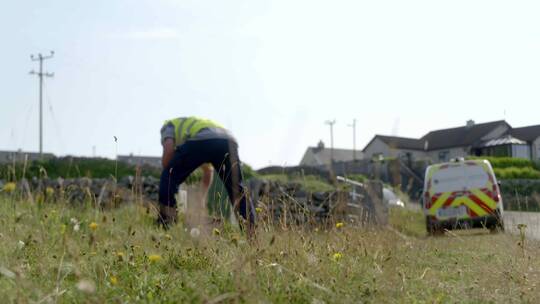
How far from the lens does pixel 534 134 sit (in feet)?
179

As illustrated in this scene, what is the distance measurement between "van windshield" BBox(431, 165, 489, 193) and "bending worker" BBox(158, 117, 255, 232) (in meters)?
6.84

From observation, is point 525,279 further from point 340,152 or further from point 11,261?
point 340,152

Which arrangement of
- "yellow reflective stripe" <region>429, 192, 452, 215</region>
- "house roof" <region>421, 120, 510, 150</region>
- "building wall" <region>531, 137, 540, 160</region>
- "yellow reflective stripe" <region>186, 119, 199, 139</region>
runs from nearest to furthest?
"yellow reflective stripe" <region>186, 119, 199, 139</region> < "yellow reflective stripe" <region>429, 192, 452, 215</region> < "building wall" <region>531, 137, 540, 160</region> < "house roof" <region>421, 120, 510, 150</region>

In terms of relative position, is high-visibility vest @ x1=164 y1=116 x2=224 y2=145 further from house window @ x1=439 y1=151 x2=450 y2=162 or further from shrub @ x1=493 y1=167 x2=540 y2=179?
house window @ x1=439 y1=151 x2=450 y2=162

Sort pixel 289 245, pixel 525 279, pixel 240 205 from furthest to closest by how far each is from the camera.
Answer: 1. pixel 240 205
2. pixel 289 245
3. pixel 525 279

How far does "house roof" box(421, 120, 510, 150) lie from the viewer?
58219 millimetres

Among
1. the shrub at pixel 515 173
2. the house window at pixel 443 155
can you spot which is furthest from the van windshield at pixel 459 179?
the house window at pixel 443 155

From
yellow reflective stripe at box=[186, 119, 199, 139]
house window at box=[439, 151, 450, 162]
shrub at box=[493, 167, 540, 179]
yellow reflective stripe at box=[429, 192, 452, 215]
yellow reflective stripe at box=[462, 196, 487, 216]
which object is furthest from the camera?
house window at box=[439, 151, 450, 162]

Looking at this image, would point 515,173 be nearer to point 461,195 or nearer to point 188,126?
point 461,195

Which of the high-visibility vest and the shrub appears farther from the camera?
the shrub

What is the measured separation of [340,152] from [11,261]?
81.8 meters

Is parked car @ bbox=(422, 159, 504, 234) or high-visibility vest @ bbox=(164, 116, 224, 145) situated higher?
high-visibility vest @ bbox=(164, 116, 224, 145)

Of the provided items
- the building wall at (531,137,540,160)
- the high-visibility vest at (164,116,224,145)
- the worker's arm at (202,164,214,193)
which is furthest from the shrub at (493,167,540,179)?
the high-visibility vest at (164,116,224,145)

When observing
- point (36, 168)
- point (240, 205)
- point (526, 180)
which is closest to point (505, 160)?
point (526, 180)
